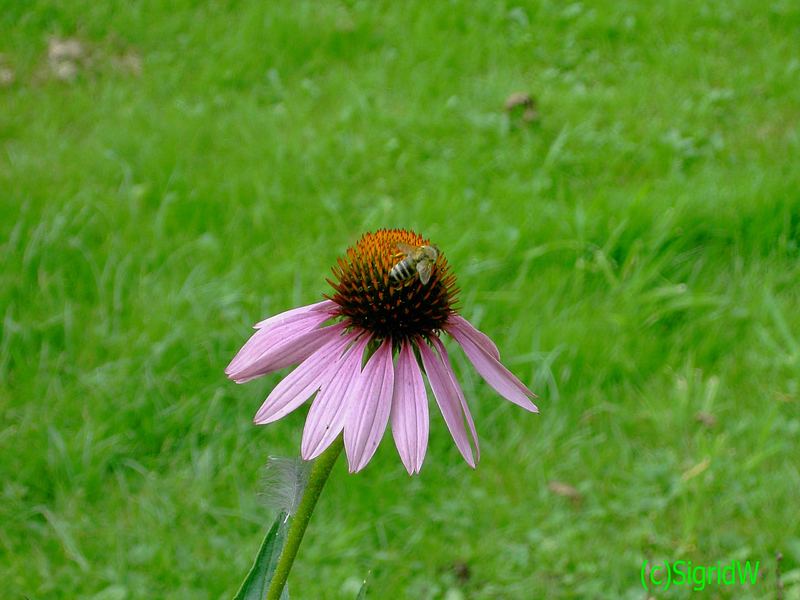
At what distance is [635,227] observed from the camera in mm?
2189

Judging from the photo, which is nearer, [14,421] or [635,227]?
[14,421]

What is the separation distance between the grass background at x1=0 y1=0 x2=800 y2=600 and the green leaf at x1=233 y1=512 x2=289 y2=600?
0.93 metres

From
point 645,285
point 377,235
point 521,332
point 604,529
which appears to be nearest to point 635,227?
point 645,285

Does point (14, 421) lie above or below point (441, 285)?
below

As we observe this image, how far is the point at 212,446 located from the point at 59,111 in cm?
144

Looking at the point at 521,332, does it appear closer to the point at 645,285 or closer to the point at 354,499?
the point at 645,285

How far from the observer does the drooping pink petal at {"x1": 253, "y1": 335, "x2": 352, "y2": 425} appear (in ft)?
2.35

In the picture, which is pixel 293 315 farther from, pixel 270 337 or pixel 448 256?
pixel 448 256

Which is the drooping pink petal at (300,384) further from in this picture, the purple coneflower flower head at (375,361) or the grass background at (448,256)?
the grass background at (448,256)

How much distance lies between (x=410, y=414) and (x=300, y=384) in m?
0.10

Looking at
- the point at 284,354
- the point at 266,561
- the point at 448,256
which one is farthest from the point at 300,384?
the point at 448,256

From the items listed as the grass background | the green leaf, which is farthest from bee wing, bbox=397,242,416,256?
the grass background

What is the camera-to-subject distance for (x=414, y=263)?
0.87 meters

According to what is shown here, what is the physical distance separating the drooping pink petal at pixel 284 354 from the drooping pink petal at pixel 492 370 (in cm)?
13
